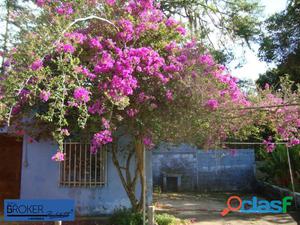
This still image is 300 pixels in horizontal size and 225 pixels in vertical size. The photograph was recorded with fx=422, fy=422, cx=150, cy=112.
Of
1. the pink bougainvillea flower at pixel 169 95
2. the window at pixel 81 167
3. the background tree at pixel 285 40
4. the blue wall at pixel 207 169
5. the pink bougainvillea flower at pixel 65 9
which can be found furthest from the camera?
the blue wall at pixel 207 169

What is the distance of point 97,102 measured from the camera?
703cm

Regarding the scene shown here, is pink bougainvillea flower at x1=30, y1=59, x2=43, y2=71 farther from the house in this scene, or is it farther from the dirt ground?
the dirt ground

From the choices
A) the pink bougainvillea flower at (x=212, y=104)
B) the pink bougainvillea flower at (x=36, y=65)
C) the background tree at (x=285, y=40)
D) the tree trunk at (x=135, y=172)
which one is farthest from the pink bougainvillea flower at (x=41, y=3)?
the background tree at (x=285, y=40)

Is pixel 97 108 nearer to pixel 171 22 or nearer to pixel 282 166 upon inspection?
pixel 171 22

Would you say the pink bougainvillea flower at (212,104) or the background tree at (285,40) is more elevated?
the background tree at (285,40)

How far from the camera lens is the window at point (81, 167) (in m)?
10.2

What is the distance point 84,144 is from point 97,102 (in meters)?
3.34

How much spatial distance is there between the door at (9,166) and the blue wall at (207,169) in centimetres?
689

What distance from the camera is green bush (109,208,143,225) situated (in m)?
8.71

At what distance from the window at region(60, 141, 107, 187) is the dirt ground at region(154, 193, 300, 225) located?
7.11ft

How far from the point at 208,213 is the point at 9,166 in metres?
5.49

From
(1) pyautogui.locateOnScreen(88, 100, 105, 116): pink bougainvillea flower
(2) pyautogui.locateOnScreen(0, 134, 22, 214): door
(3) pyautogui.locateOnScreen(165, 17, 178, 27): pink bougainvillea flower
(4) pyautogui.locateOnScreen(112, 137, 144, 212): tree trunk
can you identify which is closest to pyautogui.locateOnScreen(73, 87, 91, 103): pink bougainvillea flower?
(1) pyautogui.locateOnScreen(88, 100, 105, 116): pink bougainvillea flower

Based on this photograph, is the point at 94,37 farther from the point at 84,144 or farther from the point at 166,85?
the point at 84,144

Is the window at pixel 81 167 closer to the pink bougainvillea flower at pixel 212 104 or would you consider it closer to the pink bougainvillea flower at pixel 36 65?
the pink bougainvillea flower at pixel 212 104
